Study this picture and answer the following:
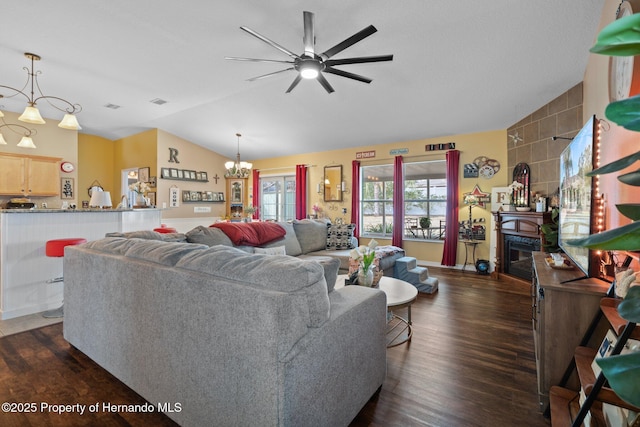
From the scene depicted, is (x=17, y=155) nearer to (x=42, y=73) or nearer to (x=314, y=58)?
(x=42, y=73)

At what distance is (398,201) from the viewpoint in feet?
20.6

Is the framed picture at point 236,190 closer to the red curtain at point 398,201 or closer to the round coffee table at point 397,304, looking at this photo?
the red curtain at point 398,201

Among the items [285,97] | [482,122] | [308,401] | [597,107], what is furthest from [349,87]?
[308,401]

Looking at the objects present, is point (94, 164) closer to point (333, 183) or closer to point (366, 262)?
point (333, 183)

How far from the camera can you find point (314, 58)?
2848mm

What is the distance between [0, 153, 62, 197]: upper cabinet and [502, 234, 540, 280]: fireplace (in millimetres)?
8709

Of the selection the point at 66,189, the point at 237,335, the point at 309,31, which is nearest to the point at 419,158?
the point at 309,31

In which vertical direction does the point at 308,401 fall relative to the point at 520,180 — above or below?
below

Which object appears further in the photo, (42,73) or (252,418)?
(42,73)

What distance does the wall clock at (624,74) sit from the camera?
5.65ft

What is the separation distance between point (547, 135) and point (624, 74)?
115 inches

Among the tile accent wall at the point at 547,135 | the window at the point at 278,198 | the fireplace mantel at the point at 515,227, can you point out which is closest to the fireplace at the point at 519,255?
the fireplace mantel at the point at 515,227

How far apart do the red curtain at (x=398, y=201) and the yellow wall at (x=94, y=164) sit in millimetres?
6951

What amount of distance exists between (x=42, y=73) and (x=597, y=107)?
23.3 feet
